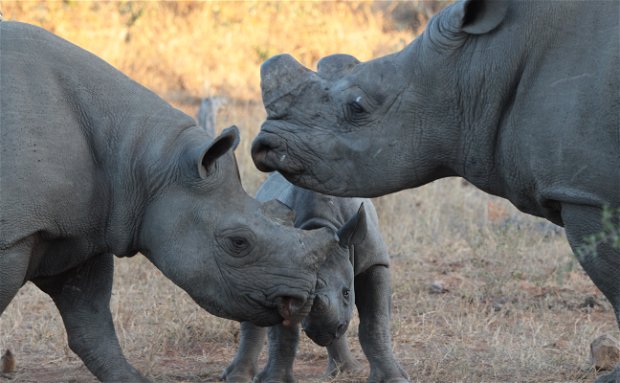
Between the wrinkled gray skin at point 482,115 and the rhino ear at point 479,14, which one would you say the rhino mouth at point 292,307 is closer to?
the wrinkled gray skin at point 482,115

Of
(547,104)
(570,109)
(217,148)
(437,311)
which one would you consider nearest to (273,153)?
(217,148)

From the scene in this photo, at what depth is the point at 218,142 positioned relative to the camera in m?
5.34

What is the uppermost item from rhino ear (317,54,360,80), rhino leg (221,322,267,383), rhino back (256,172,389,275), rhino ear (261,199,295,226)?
rhino ear (317,54,360,80)

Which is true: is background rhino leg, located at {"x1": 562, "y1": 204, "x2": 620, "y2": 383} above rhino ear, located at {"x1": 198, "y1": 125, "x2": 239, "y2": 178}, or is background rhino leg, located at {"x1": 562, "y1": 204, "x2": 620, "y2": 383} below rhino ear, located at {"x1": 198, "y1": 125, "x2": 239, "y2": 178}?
below

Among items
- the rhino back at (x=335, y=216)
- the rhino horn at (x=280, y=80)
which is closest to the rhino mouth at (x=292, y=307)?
the rhino back at (x=335, y=216)

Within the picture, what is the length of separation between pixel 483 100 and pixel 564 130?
0.45m

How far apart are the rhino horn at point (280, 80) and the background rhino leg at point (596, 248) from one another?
4.37ft

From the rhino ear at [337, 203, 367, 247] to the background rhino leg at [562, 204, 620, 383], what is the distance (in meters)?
1.35

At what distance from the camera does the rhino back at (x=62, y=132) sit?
5191 mm

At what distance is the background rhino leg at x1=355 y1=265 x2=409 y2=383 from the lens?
6215mm

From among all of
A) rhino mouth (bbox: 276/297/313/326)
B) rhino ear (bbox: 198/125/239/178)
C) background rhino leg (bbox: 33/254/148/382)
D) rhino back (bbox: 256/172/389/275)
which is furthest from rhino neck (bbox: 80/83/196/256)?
rhino back (bbox: 256/172/389/275)

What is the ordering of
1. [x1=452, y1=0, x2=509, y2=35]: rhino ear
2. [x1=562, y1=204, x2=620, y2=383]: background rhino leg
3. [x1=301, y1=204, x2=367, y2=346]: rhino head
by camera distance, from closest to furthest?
1. [x1=562, y1=204, x2=620, y2=383]: background rhino leg
2. [x1=452, y1=0, x2=509, y2=35]: rhino ear
3. [x1=301, y1=204, x2=367, y2=346]: rhino head

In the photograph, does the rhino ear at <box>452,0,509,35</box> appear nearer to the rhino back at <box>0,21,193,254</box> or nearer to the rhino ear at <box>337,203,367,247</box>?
the rhino ear at <box>337,203,367,247</box>

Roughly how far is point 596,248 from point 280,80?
159cm
